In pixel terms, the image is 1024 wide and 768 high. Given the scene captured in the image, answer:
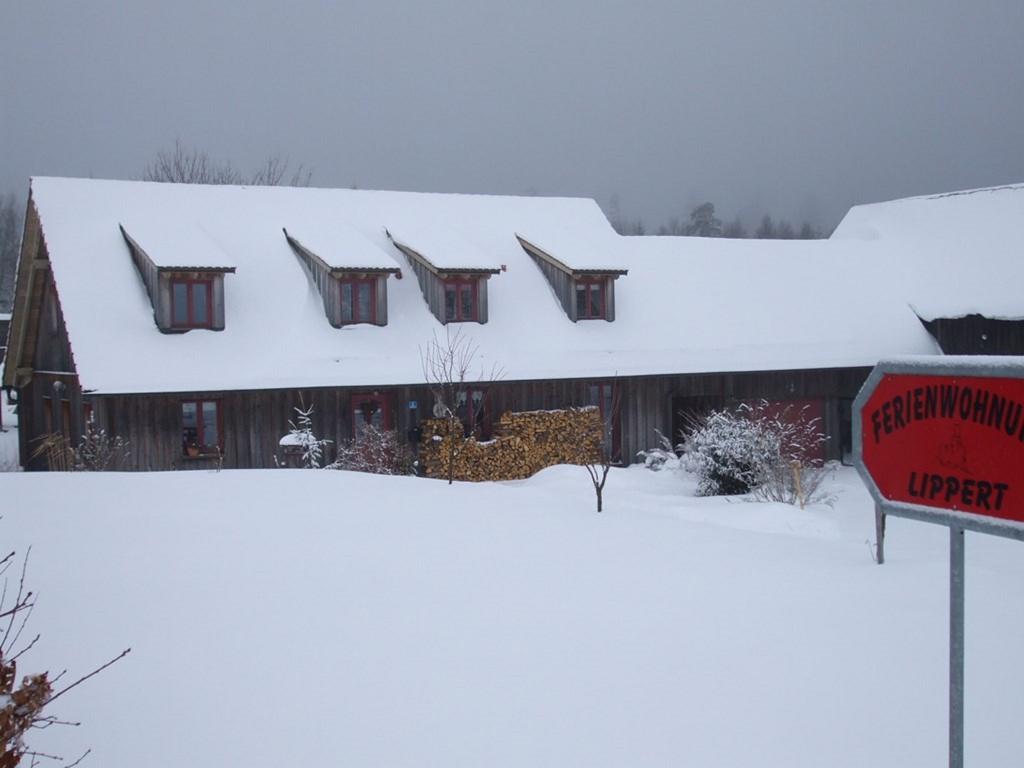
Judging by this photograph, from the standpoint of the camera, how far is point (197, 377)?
1920 cm

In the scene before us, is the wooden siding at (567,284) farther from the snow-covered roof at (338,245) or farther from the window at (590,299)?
the snow-covered roof at (338,245)

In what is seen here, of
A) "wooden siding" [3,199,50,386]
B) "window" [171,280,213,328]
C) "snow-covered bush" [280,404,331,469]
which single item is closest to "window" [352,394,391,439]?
"snow-covered bush" [280,404,331,469]

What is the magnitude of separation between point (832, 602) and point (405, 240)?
1783 cm

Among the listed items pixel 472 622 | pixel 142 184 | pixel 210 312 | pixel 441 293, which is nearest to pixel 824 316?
pixel 441 293

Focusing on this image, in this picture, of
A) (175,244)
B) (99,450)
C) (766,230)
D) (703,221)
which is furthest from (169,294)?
(766,230)

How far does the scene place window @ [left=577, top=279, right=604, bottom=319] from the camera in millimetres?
24469

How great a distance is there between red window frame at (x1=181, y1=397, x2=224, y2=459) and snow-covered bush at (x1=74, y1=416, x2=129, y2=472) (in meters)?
1.23

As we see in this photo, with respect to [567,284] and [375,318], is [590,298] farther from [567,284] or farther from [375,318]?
[375,318]

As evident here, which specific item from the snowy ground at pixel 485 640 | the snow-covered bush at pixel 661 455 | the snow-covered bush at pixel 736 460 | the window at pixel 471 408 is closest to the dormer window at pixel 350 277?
the window at pixel 471 408

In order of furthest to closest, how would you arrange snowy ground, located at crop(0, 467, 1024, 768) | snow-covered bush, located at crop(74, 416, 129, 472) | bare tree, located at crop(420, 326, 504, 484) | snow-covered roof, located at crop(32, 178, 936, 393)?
bare tree, located at crop(420, 326, 504, 484) → snow-covered roof, located at crop(32, 178, 936, 393) → snow-covered bush, located at crop(74, 416, 129, 472) → snowy ground, located at crop(0, 467, 1024, 768)

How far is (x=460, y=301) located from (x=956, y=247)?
16.1m

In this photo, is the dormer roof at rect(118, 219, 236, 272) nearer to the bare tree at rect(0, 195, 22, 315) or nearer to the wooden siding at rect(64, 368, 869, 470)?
the wooden siding at rect(64, 368, 869, 470)

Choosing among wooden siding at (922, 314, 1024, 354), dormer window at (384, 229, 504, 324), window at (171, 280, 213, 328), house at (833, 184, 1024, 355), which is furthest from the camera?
house at (833, 184, 1024, 355)

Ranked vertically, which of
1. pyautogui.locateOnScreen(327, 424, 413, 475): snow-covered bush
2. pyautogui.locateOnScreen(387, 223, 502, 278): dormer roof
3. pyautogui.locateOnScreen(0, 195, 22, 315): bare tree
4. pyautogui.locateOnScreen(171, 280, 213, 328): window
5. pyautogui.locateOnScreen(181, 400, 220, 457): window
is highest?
pyautogui.locateOnScreen(0, 195, 22, 315): bare tree
